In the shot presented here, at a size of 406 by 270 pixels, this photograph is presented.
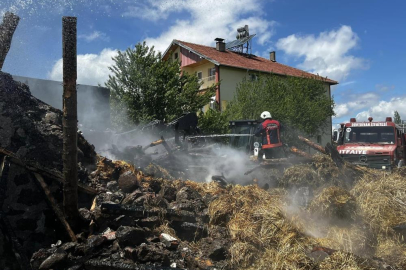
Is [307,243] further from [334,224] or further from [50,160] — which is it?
[50,160]

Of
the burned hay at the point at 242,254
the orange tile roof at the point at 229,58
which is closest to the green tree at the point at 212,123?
the orange tile roof at the point at 229,58

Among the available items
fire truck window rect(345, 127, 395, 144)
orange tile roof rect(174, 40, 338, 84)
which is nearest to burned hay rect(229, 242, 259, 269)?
fire truck window rect(345, 127, 395, 144)

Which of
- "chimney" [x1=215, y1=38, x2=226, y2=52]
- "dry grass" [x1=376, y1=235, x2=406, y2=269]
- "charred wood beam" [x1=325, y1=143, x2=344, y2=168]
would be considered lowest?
"dry grass" [x1=376, y1=235, x2=406, y2=269]

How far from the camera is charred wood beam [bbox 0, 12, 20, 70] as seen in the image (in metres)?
7.13

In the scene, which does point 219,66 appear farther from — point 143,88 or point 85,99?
point 85,99

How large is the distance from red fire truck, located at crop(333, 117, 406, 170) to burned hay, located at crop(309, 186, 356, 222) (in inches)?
187

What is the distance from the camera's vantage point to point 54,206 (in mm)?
5492

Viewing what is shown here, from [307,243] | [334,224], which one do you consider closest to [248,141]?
[334,224]

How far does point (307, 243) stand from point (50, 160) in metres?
4.54

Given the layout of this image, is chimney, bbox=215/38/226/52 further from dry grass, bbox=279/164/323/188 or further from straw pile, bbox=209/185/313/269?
straw pile, bbox=209/185/313/269

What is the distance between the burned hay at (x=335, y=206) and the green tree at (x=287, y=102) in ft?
54.5

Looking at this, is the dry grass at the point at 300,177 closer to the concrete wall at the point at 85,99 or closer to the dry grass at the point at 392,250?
the dry grass at the point at 392,250

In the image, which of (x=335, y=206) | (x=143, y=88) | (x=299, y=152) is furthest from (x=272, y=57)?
(x=335, y=206)

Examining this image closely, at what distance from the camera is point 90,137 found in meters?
11.7
